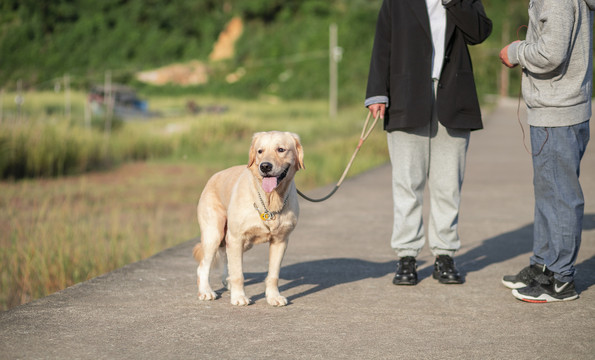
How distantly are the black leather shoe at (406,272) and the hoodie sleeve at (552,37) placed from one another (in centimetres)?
150

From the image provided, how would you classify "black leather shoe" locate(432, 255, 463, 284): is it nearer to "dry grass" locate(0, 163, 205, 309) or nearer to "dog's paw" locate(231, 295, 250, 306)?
"dog's paw" locate(231, 295, 250, 306)

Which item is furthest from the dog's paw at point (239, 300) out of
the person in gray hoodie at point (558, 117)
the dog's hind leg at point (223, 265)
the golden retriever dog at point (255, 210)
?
the person in gray hoodie at point (558, 117)

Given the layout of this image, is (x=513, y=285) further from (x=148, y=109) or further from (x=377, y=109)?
(x=148, y=109)

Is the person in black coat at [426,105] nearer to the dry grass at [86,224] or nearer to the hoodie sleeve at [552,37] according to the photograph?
the hoodie sleeve at [552,37]

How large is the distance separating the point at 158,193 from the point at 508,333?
882cm

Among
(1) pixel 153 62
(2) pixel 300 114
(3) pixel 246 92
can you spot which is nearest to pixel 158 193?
(2) pixel 300 114

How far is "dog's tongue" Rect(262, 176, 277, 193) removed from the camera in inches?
155

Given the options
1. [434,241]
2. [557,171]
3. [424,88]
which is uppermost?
[424,88]

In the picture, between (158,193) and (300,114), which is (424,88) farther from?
(300,114)

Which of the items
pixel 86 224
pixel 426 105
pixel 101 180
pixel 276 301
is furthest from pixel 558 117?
pixel 101 180

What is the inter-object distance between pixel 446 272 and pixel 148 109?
30.2m

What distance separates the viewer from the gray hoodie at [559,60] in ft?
13.3

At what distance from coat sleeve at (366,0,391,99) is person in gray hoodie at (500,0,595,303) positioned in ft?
2.78

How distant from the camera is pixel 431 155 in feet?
16.1
